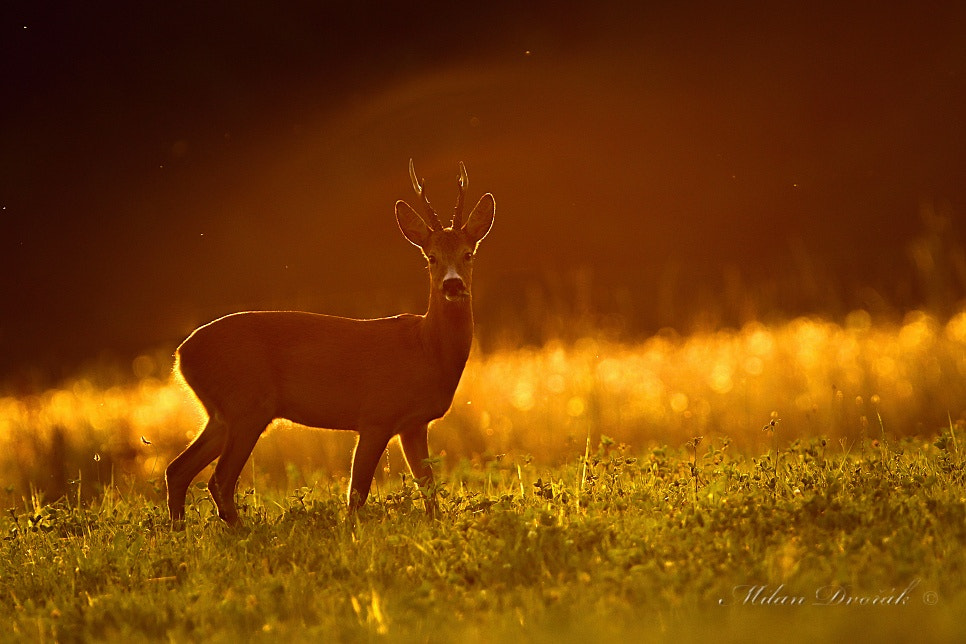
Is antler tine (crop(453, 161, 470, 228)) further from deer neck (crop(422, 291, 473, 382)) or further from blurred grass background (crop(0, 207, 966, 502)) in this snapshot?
blurred grass background (crop(0, 207, 966, 502))

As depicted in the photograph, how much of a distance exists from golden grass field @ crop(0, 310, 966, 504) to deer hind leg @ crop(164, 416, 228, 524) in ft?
7.23

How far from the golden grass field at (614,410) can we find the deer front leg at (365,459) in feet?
9.00

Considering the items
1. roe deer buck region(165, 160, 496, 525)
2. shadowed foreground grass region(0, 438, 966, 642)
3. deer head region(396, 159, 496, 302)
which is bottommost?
shadowed foreground grass region(0, 438, 966, 642)

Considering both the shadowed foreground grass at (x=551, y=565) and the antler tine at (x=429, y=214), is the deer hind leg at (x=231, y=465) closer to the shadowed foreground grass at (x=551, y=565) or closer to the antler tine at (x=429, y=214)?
the shadowed foreground grass at (x=551, y=565)

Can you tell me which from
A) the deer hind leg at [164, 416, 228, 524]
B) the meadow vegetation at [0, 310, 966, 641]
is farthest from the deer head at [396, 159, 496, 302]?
the deer hind leg at [164, 416, 228, 524]

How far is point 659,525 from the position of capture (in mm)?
7246

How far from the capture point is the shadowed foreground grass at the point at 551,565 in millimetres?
5777

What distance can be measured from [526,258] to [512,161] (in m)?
2.50

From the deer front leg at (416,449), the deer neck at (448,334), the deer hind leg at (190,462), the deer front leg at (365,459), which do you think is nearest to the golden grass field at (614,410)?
the deer hind leg at (190,462)

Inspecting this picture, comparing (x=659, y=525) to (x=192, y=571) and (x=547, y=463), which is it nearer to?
(x=192, y=571)

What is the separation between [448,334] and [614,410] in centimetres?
508

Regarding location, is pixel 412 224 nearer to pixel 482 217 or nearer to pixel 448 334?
→ pixel 482 217

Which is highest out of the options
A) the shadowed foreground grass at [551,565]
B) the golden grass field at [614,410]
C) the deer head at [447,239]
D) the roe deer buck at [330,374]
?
the deer head at [447,239]

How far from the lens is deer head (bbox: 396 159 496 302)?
883 centimetres
